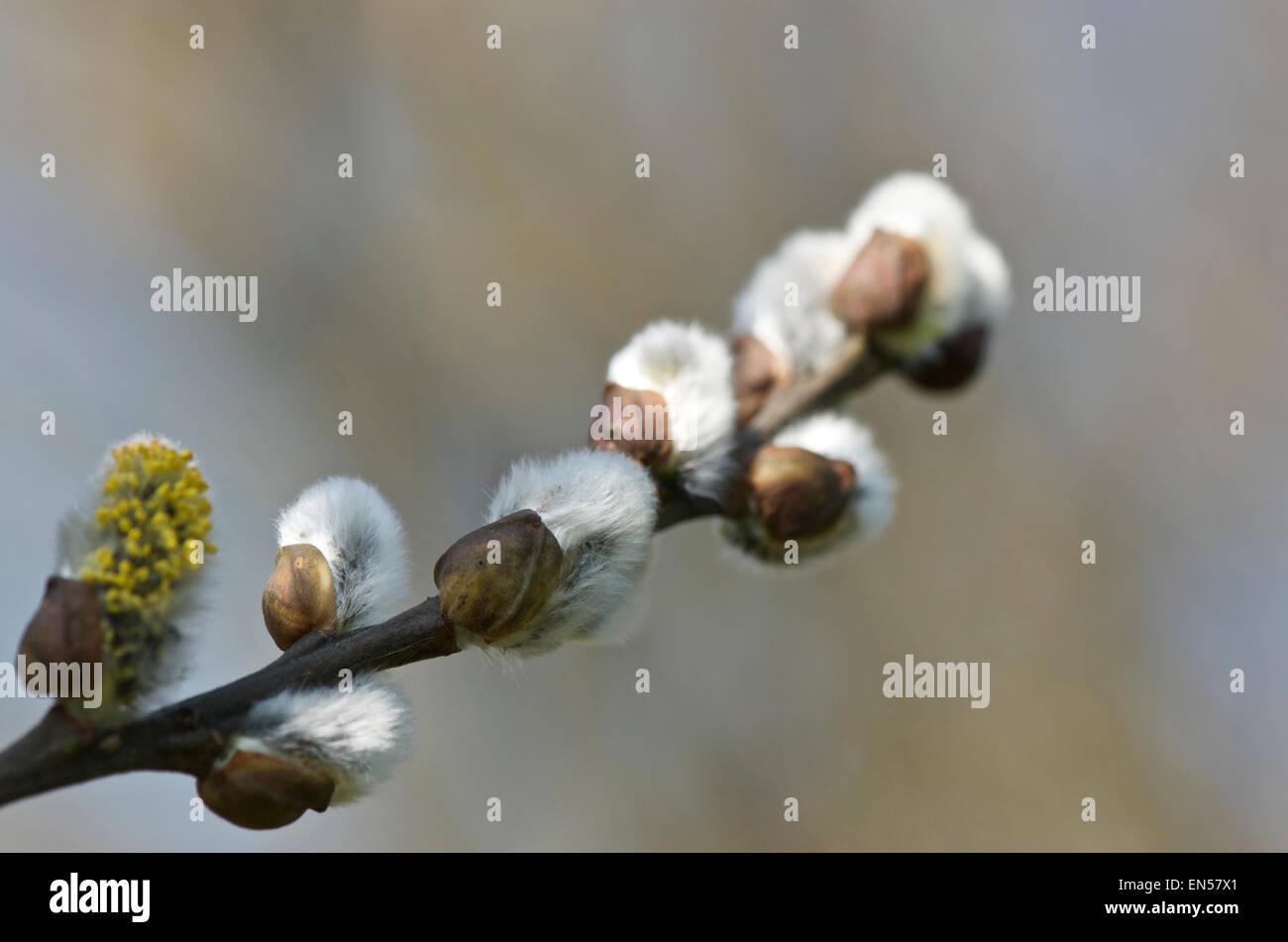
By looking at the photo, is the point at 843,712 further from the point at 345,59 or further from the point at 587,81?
Result: the point at 345,59

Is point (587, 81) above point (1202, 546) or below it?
above

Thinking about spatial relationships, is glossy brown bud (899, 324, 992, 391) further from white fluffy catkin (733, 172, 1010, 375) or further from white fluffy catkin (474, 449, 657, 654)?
white fluffy catkin (474, 449, 657, 654)

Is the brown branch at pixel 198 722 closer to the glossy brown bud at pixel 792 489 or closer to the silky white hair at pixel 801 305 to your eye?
the glossy brown bud at pixel 792 489

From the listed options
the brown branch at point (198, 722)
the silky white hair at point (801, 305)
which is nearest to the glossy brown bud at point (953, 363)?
the silky white hair at point (801, 305)

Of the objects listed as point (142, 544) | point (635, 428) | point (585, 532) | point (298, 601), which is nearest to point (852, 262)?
point (635, 428)

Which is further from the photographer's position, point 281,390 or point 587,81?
point 587,81

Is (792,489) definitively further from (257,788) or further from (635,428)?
(257,788)

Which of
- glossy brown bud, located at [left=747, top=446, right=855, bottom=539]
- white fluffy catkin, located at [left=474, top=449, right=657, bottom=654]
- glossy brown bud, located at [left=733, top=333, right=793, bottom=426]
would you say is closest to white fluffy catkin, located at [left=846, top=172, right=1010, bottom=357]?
glossy brown bud, located at [left=733, top=333, right=793, bottom=426]

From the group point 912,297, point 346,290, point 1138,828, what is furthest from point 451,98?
point 1138,828
